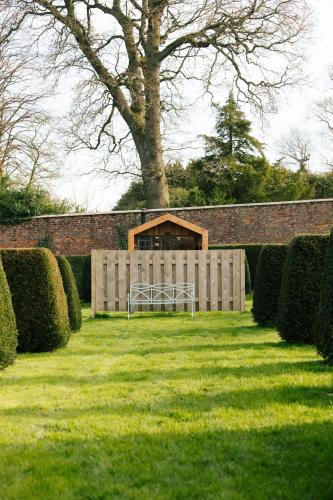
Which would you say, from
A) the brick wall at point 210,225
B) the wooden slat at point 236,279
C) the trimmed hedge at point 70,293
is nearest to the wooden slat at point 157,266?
the wooden slat at point 236,279

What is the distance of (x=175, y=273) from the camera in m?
16.5

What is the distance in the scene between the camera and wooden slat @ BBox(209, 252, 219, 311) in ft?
53.8

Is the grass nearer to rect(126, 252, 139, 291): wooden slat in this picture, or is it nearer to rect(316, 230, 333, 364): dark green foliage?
rect(316, 230, 333, 364): dark green foliage

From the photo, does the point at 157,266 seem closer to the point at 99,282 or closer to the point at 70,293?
the point at 99,282

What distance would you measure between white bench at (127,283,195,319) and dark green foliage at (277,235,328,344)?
633cm

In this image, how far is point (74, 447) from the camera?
4.36 m

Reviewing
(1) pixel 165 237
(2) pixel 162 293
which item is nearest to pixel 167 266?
(2) pixel 162 293

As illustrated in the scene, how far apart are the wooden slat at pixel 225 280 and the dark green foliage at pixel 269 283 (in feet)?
13.7

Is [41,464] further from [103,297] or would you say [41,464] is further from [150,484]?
[103,297]

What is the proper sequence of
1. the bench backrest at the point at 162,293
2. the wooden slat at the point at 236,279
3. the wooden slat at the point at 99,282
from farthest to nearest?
the wooden slat at the point at 236,279 → the wooden slat at the point at 99,282 → the bench backrest at the point at 162,293

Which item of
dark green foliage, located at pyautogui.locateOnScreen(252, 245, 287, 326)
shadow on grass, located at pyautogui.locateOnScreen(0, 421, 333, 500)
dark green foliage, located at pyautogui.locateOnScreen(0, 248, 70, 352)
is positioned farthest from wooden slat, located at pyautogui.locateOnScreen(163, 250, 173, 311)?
shadow on grass, located at pyautogui.locateOnScreen(0, 421, 333, 500)

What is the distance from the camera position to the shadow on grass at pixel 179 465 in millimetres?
3574

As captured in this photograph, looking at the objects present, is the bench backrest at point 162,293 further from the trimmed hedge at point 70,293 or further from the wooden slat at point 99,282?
the trimmed hedge at point 70,293

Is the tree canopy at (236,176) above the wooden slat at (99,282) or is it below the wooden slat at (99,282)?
above
